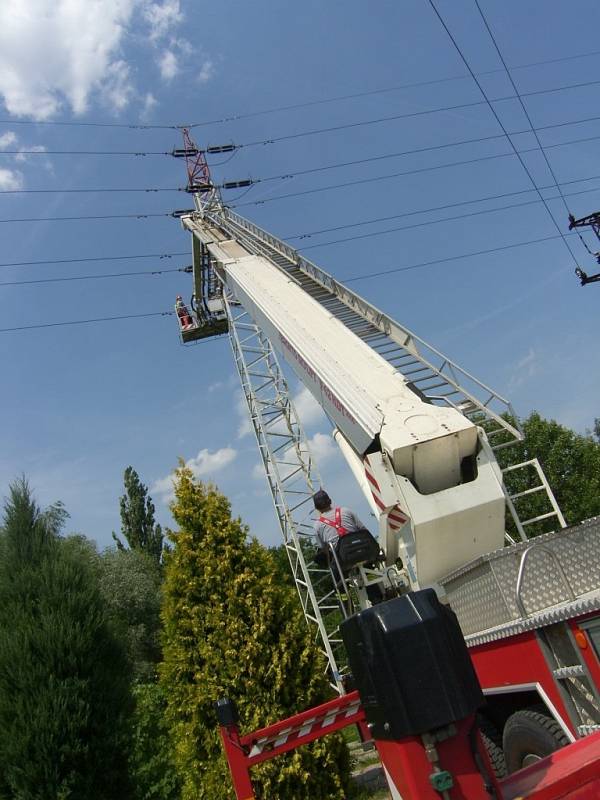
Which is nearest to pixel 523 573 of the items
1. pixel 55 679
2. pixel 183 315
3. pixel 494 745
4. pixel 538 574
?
pixel 538 574

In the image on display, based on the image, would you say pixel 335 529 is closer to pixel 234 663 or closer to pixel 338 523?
pixel 338 523

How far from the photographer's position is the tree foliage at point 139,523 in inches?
1462

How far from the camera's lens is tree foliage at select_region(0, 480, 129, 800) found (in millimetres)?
5477

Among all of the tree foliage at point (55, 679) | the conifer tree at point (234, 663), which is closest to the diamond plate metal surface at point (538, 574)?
the conifer tree at point (234, 663)

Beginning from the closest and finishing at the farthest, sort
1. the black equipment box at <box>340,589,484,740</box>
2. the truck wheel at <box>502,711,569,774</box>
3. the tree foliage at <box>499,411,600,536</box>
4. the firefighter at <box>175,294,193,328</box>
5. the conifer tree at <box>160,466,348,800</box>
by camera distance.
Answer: the black equipment box at <box>340,589,484,740</box> → the truck wheel at <box>502,711,569,774</box> → the conifer tree at <box>160,466,348,800</box> → the firefighter at <box>175,294,193,328</box> → the tree foliage at <box>499,411,600,536</box>

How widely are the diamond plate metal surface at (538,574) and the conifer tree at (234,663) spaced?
311 centimetres

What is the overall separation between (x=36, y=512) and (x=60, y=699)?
212 centimetres

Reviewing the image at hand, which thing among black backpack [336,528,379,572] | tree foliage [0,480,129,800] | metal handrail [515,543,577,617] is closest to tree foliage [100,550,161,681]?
tree foliage [0,480,129,800]

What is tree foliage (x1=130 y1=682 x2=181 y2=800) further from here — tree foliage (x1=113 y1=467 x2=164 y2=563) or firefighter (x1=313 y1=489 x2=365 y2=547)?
tree foliage (x1=113 y1=467 x2=164 y2=563)

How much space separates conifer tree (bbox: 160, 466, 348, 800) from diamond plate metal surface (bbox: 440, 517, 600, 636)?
3.11 m

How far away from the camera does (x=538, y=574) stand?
4.30 metres

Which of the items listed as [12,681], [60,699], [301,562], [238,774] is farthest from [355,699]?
[301,562]

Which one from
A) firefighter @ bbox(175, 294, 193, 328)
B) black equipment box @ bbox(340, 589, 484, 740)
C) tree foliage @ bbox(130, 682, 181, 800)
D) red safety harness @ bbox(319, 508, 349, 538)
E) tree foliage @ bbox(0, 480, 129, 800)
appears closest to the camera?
black equipment box @ bbox(340, 589, 484, 740)

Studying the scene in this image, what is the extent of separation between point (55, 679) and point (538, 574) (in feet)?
14.1
